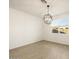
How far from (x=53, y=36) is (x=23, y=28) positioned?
7.43 feet

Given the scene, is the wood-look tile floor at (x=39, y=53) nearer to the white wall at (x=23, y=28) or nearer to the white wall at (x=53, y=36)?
the white wall at (x=23, y=28)

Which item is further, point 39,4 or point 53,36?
point 53,36

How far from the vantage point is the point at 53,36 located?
6266mm

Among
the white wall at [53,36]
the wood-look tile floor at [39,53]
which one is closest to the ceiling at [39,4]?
the white wall at [53,36]

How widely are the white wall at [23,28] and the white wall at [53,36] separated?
1.60 ft

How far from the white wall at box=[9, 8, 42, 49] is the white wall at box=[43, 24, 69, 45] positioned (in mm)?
487

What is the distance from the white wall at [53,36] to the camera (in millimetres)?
5646

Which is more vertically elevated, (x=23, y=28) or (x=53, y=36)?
(x=23, y=28)

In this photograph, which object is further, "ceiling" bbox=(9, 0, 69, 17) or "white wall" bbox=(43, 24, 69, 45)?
"white wall" bbox=(43, 24, 69, 45)

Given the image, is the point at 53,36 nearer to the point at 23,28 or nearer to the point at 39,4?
the point at 23,28

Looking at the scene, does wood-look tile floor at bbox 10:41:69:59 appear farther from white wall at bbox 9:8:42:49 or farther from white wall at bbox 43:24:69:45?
white wall at bbox 43:24:69:45

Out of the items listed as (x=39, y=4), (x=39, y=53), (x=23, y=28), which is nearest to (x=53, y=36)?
(x=23, y=28)

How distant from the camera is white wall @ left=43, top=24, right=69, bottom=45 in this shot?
222 inches

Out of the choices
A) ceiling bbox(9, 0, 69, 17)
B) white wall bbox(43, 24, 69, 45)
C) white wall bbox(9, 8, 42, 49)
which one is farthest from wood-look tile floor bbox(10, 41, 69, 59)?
ceiling bbox(9, 0, 69, 17)
